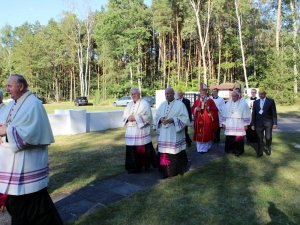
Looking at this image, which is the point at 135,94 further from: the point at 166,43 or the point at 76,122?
the point at 166,43

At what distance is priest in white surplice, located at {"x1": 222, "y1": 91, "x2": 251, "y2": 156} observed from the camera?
9414 mm

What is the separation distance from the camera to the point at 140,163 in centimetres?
756

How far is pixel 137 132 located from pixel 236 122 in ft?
10.9

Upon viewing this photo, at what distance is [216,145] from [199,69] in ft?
106

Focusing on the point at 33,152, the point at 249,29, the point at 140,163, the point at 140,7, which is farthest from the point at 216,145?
the point at 140,7

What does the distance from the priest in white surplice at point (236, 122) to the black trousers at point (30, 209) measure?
6312 millimetres

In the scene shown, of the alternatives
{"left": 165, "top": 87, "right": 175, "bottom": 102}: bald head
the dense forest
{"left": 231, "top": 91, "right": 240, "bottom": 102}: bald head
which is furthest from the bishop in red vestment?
the dense forest

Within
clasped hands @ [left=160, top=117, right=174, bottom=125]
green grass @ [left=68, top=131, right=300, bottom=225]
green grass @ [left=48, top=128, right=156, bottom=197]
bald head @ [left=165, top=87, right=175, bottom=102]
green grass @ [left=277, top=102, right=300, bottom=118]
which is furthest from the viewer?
green grass @ [left=277, top=102, right=300, bottom=118]

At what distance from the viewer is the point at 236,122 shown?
31.0ft

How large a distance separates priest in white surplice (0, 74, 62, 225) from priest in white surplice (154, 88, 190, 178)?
11.1 ft

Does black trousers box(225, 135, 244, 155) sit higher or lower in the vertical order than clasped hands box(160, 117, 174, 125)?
lower

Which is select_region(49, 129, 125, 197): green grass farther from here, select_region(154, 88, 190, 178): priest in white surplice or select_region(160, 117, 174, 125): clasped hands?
select_region(160, 117, 174, 125): clasped hands

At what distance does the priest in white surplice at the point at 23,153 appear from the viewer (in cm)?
381

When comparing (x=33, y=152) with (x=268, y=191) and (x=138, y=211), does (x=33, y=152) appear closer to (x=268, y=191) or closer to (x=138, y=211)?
(x=138, y=211)
